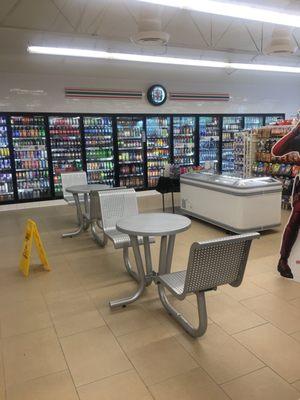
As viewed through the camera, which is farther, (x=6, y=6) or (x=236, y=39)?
(x=236, y=39)

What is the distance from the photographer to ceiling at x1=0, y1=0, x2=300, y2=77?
5262mm

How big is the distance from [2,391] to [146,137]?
795cm

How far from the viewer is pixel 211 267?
2564 millimetres

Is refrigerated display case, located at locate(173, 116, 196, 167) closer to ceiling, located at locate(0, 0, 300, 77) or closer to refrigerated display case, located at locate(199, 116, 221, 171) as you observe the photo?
refrigerated display case, located at locate(199, 116, 221, 171)

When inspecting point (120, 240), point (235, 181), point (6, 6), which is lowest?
point (120, 240)

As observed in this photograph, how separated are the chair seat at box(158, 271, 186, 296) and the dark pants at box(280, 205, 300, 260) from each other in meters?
1.53

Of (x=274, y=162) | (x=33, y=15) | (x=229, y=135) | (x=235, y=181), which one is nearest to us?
(x=33, y=15)

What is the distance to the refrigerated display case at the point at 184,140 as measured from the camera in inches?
395

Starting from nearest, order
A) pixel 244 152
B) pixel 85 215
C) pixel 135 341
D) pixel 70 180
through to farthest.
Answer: pixel 135 341, pixel 85 215, pixel 70 180, pixel 244 152

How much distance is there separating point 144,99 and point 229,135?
3.21 meters

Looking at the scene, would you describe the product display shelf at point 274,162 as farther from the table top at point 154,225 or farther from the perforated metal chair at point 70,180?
the table top at point 154,225

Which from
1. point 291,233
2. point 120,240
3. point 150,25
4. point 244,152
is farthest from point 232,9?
point 244,152

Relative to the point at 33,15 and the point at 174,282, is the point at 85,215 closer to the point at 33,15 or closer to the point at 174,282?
the point at 174,282

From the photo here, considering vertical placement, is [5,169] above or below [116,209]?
above
